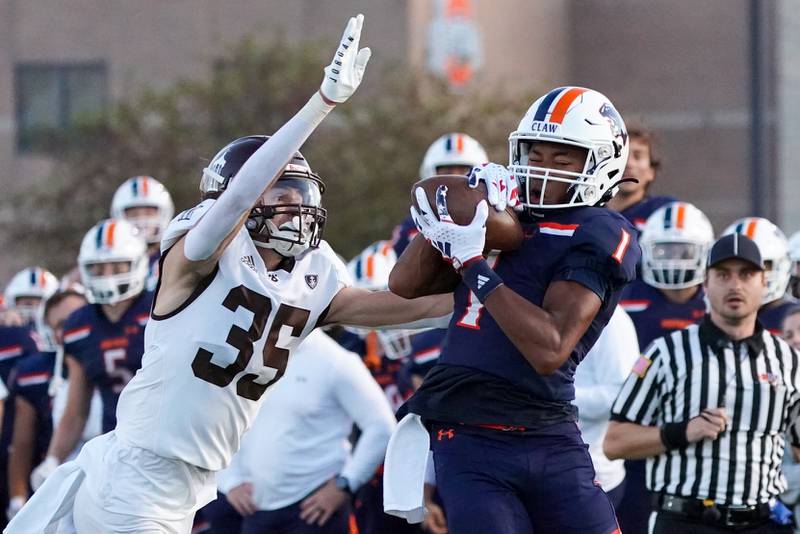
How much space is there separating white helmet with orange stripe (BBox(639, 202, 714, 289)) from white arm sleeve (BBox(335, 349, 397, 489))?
1.43m

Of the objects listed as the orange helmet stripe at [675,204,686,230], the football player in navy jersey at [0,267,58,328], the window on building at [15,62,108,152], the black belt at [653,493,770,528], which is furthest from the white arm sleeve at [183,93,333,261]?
the window on building at [15,62,108,152]

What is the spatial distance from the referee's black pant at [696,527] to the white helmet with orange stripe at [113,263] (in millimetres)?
3473

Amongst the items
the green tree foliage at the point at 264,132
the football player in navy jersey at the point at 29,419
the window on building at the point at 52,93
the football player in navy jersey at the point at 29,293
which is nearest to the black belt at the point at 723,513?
the football player in navy jersey at the point at 29,419

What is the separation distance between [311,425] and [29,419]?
2.80 metres

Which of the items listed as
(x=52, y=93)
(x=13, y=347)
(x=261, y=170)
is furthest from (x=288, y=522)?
(x=52, y=93)

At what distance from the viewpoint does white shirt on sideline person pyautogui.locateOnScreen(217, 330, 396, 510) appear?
696 centimetres

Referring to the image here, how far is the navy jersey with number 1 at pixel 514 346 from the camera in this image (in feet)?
13.8

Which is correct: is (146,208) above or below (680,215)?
above

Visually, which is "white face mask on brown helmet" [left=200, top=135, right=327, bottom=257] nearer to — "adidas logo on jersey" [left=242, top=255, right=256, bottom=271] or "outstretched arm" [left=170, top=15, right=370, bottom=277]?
"adidas logo on jersey" [left=242, top=255, right=256, bottom=271]

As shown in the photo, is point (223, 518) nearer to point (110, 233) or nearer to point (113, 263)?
point (113, 263)

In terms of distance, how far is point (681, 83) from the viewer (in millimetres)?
32406

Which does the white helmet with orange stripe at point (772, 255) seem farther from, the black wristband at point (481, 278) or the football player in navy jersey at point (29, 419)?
the football player in navy jersey at point (29, 419)

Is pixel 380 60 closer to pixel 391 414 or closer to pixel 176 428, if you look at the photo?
pixel 391 414

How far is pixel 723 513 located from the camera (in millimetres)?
5648
